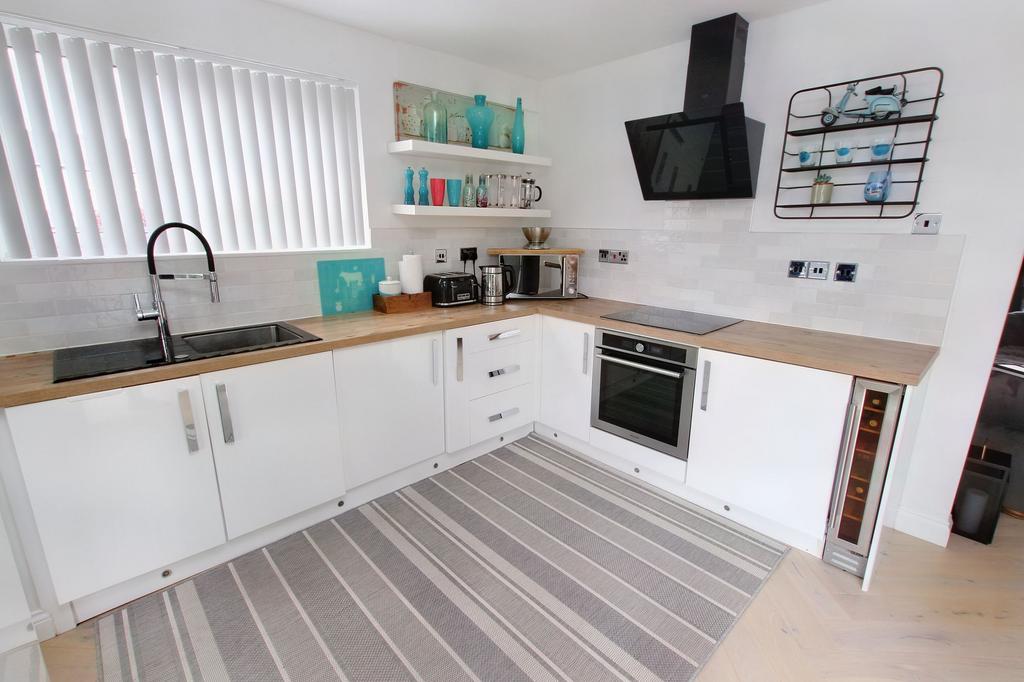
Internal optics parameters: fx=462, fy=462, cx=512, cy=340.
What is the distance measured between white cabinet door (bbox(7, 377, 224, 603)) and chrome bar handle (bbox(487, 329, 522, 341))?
1402mm

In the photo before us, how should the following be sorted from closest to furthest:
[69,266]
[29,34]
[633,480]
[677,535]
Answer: [29,34]
[69,266]
[677,535]
[633,480]

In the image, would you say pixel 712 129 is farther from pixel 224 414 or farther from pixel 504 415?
pixel 224 414

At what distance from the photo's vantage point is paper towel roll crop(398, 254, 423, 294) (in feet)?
8.82

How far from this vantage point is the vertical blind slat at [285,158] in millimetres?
2266

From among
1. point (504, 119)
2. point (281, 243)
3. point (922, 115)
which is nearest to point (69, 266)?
point (281, 243)

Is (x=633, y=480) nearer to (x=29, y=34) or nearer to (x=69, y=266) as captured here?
(x=69, y=266)

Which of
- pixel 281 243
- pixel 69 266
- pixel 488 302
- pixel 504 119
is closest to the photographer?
pixel 69 266

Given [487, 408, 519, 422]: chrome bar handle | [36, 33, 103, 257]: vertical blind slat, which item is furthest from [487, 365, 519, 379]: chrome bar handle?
[36, 33, 103, 257]: vertical blind slat

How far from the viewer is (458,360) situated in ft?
8.25

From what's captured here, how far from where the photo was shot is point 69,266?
72.7 inches

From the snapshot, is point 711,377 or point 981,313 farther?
point 711,377

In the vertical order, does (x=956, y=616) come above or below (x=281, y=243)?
below

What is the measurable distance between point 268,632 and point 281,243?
5.73 ft

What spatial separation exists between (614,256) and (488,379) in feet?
3.98
